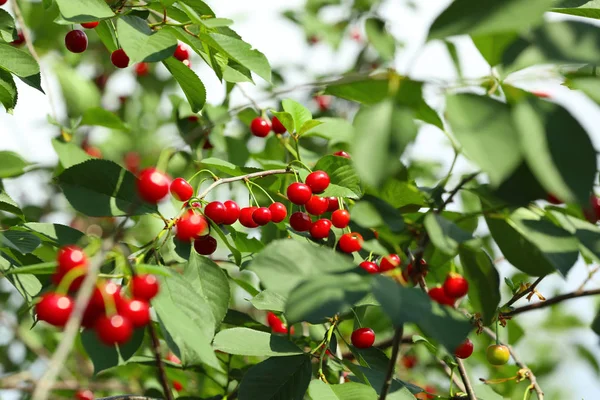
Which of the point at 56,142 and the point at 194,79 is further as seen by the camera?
the point at 56,142

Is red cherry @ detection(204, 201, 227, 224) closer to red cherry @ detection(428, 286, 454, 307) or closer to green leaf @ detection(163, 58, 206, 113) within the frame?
green leaf @ detection(163, 58, 206, 113)

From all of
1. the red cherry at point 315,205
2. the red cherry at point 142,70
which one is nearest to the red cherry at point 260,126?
the red cherry at point 315,205

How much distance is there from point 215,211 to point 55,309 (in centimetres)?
57

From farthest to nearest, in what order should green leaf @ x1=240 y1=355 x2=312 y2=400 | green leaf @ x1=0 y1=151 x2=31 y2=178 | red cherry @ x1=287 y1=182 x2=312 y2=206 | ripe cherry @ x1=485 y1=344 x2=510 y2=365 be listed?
green leaf @ x1=0 y1=151 x2=31 y2=178, ripe cherry @ x1=485 y1=344 x2=510 y2=365, red cherry @ x1=287 y1=182 x2=312 y2=206, green leaf @ x1=240 y1=355 x2=312 y2=400

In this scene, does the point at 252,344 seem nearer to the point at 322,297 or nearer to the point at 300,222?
the point at 300,222

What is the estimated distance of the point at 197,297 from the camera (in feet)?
4.08

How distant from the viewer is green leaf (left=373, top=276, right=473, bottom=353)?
941mm

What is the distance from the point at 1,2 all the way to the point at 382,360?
157 centimetres

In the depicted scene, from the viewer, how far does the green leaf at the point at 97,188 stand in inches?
54.5

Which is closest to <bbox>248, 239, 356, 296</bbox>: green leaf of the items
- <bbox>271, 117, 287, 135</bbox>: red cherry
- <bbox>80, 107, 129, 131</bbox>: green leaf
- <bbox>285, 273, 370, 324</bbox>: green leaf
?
<bbox>285, 273, 370, 324</bbox>: green leaf

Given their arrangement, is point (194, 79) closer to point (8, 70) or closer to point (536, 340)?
point (8, 70)

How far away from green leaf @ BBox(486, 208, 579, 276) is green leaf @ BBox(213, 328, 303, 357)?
0.56 metres

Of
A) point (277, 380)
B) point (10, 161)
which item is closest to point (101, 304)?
point (277, 380)

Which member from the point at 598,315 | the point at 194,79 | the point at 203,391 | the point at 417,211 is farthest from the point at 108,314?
the point at 203,391
